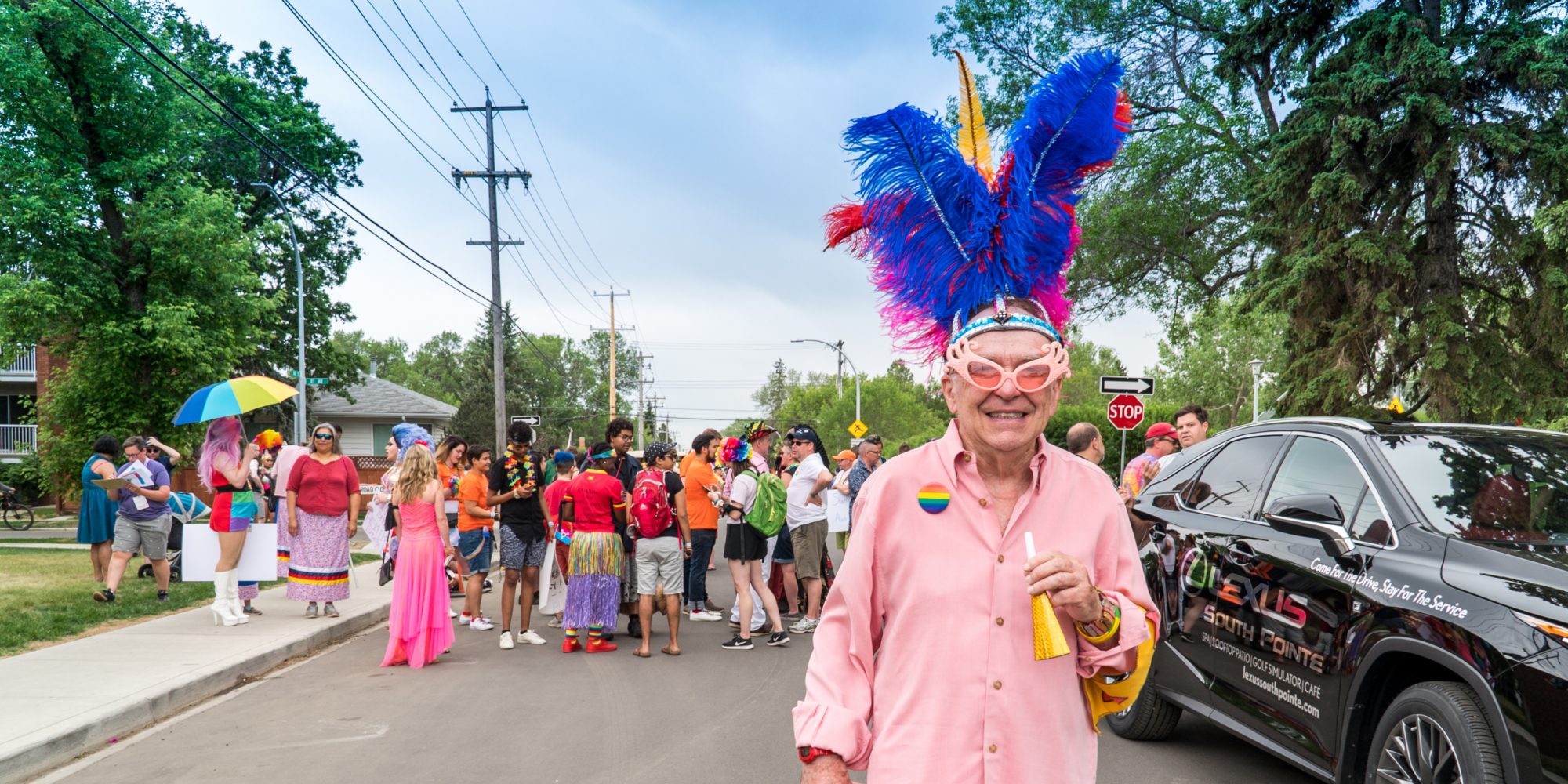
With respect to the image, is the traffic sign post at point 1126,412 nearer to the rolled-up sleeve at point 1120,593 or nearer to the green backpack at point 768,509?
the green backpack at point 768,509

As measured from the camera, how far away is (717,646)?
31.7 ft

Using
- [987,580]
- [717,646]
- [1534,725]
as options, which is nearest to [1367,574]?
[1534,725]

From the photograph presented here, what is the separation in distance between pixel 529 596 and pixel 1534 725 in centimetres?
859

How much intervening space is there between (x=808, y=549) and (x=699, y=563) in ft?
5.71

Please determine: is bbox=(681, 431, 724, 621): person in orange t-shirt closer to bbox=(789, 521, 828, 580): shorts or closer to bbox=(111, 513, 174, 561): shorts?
bbox=(789, 521, 828, 580): shorts

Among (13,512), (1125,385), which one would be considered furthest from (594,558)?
(13,512)

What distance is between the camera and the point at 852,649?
87.7 inches

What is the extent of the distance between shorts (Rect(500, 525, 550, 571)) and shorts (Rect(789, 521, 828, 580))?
2.65 m

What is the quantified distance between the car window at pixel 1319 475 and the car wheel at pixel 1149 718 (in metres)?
1.46

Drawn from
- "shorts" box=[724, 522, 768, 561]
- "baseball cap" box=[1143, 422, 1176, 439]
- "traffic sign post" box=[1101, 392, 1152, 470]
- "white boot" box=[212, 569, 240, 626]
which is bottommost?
"white boot" box=[212, 569, 240, 626]

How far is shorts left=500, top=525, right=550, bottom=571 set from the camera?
986 cm

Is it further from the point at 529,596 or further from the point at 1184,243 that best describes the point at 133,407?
the point at 1184,243

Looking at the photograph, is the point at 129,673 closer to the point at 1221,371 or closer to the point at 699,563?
the point at 699,563

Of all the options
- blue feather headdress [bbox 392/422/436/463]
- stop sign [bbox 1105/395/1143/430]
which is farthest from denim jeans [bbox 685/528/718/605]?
stop sign [bbox 1105/395/1143/430]
